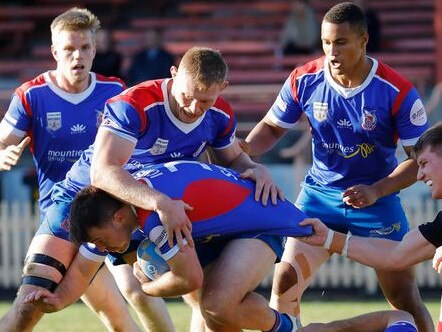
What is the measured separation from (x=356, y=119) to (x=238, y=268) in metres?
1.43

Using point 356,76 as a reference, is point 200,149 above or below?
below

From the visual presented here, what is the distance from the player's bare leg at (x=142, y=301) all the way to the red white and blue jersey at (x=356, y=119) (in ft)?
4.33

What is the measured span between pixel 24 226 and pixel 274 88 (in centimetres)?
361

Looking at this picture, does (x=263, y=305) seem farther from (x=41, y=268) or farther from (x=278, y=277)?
(x=41, y=268)

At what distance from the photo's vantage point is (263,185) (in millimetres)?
6691

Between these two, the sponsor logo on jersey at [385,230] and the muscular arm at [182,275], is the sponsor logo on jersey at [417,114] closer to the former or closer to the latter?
the sponsor logo on jersey at [385,230]

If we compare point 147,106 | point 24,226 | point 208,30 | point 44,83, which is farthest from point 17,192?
point 147,106

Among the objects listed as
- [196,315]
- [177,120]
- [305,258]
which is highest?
[177,120]

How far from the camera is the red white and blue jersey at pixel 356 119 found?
289 inches

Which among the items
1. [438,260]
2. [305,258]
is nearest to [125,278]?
[305,258]

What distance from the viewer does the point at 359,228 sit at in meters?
7.55

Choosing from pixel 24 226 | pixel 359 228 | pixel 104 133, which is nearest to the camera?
pixel 104 133

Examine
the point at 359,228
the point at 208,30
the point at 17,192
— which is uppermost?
the point at 359,228

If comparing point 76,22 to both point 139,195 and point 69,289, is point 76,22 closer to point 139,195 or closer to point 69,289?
point 69,289
